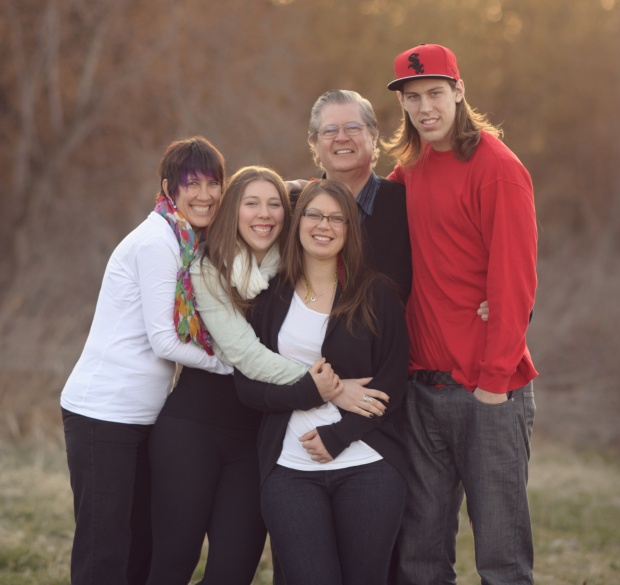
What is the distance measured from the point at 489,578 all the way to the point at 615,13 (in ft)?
58.2

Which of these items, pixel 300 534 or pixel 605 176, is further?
pixel 605 176

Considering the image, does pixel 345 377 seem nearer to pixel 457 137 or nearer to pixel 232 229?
pixel 232 229

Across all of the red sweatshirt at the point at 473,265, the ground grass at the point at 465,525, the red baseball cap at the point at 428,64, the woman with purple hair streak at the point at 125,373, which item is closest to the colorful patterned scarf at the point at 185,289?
the woman with purple hair streak at the point at 125,373

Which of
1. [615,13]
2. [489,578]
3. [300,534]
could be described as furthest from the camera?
[615,13]

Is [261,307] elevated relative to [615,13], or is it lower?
lower

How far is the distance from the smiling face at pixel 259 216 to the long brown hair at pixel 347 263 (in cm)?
11

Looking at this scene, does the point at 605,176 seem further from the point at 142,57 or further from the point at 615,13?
the point at 142,57

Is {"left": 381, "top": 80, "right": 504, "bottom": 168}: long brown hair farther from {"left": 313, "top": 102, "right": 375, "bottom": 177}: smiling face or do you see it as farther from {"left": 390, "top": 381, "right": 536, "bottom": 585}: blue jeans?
{"left": 390, "top": 381, "right": 536, "bottom": 585}: blue jeans

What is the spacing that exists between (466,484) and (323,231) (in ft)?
3.82

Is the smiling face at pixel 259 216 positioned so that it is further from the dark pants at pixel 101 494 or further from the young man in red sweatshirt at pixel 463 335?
the dark pants at pixel 101 494

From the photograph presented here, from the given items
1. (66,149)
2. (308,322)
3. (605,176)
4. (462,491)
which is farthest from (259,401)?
(605,176)

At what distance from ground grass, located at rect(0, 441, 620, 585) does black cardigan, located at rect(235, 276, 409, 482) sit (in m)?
1.85

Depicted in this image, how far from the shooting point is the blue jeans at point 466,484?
3.41 m

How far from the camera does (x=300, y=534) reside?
3193mm
